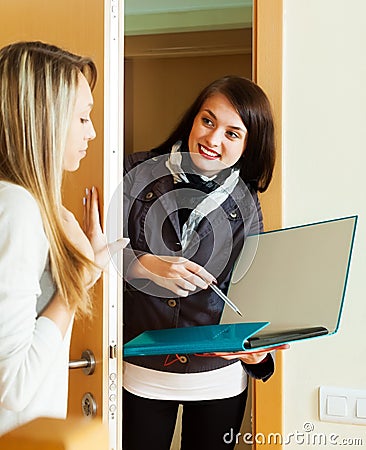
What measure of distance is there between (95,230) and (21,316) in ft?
0.94

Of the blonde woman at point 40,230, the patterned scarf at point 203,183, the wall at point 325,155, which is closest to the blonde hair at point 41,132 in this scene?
the blonde woman at point 40,230

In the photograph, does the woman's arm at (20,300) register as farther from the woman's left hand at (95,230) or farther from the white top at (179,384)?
the white top at (179,384)

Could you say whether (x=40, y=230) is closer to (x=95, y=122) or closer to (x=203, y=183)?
(x=95, y=122)

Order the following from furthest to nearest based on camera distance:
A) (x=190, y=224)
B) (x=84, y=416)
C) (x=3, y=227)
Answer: (x=190, y=224)
(x=84, y=416)
(x=3, y=227)

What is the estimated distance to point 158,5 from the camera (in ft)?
5.26

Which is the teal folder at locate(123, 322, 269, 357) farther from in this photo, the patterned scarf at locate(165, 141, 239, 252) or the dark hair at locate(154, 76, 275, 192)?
the dark hair at locate(154, 76, 275, 192)

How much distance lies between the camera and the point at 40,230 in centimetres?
129

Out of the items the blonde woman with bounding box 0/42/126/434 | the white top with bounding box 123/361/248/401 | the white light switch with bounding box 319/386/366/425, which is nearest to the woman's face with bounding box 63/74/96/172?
the blonde woman with bounding box 0/42/126/434

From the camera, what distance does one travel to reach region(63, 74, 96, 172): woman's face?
138 cm

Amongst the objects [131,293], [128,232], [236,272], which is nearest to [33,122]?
[128,232]

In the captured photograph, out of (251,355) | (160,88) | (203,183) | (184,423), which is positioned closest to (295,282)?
(251,355)

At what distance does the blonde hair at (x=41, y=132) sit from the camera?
1308mm

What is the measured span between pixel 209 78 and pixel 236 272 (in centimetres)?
44

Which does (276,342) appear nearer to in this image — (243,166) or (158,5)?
(243,166)
